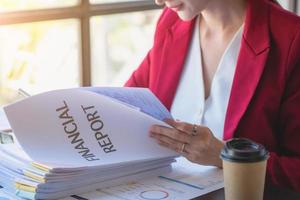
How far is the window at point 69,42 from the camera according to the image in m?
1.93

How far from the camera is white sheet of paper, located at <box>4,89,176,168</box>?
1.15 m

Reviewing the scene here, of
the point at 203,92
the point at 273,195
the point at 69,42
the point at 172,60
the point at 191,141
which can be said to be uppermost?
the point at 69,42

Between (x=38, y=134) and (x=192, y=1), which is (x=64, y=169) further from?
(x=192, y=1)

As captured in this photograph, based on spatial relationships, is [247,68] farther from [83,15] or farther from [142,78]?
[83,15]

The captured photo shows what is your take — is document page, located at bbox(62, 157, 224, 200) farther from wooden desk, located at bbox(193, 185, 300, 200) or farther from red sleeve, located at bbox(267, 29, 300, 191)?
red sleeve, located at bbox(267, 29, 300, 191)

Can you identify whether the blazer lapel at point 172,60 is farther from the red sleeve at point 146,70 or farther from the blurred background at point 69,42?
the blurred background at point 69,42

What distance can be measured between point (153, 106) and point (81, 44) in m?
0.90

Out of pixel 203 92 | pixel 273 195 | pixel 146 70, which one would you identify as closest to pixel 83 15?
pixel 146 70

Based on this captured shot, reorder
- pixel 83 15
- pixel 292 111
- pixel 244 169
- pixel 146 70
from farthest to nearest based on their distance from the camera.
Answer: pixel 83 15
pixel 146 70
pixel 292 111
pixel 244 169

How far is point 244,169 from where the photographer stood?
0.99 m

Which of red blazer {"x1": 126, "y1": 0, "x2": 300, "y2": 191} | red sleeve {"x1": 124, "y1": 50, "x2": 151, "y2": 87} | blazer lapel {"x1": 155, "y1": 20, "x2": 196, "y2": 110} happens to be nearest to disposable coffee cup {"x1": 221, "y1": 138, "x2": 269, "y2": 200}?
red blazer {"x1": 126, "y1": 0, "x2": 300, "y2": 191}

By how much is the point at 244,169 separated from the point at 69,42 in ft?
4.04

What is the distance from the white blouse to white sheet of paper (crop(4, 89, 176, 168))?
1.22 ft

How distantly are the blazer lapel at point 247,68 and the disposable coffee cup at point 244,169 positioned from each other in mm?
478
